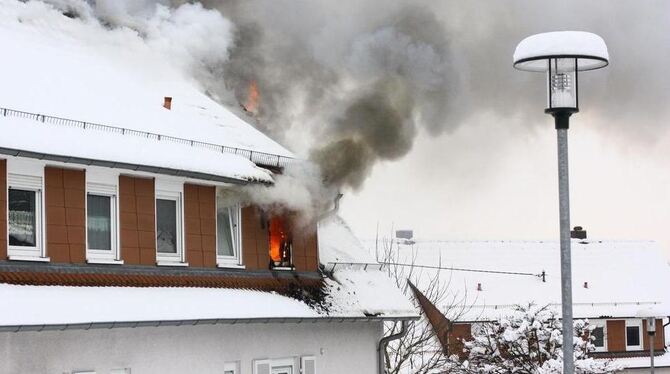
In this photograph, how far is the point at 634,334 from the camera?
72250 mm

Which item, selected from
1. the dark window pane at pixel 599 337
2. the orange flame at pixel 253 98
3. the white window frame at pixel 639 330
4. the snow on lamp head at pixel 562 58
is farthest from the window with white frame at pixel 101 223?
the white window frame at pixel 639 330

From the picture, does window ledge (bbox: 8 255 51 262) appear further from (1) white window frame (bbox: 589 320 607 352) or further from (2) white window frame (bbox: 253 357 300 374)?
(1) white window frame (bbox: 589 320 607 352)

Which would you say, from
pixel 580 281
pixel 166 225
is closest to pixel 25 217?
pixel 166 225

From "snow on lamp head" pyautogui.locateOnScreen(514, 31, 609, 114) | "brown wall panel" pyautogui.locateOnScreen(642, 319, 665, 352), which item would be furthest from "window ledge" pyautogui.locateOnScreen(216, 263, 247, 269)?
"brown wall panel" pyautogui.locateOnScreen(642, 319, 665, 352)

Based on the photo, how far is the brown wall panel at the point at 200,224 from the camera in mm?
21734

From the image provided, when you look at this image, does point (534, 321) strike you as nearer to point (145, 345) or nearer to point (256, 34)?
point (256, 34)

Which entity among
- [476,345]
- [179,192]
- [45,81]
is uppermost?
[45,81]

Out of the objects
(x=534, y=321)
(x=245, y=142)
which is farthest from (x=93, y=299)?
(x=534, y=321)

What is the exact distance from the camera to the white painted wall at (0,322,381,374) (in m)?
18.5

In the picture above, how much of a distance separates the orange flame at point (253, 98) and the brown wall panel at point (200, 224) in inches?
93.4

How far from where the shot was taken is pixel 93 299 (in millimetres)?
19156

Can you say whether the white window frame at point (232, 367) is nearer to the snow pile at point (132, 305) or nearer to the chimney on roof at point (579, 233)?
the snow pile at point (132, 305)

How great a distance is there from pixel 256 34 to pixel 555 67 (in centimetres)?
1010

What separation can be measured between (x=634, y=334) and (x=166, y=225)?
5388cm
